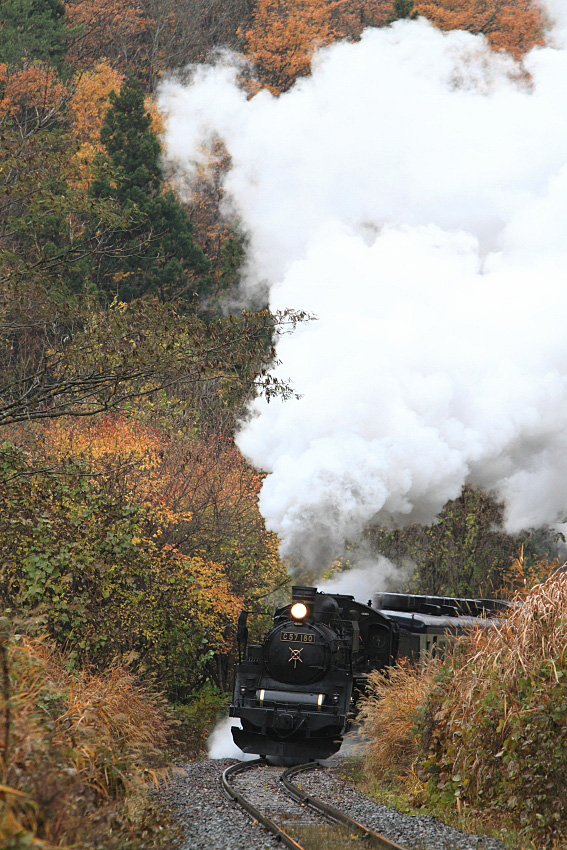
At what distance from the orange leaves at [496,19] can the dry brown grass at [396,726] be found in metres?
27.5

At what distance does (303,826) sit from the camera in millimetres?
8547

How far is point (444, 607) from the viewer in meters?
16.6

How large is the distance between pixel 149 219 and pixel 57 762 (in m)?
27.6

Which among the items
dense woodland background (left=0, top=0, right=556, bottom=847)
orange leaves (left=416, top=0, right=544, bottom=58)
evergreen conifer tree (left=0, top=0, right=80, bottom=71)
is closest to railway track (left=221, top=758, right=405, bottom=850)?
dense woodland background (left=0, top=0, right=556, bottom=847)

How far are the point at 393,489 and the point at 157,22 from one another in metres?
33.7

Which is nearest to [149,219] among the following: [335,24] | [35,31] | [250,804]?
[35,31]

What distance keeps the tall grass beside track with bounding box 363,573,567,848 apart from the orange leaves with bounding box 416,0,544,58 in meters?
28.6

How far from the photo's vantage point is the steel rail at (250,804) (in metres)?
7.64

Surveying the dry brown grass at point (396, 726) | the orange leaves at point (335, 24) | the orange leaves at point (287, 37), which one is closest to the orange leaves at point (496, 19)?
the orange leaves at point (335, 24)

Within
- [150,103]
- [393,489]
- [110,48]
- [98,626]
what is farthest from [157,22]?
[98,626]

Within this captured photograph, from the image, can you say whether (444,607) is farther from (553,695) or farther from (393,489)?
(553,695)

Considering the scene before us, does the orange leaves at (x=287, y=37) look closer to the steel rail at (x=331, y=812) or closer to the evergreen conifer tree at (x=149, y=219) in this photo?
the evergreen conifer tree at (x=149, y=219)

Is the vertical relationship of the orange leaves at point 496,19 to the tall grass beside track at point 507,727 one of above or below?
above

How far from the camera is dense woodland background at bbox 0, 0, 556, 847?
27.2 feet
